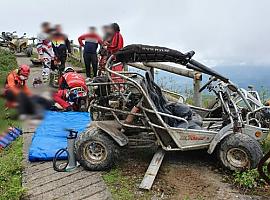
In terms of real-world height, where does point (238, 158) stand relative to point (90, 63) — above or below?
below

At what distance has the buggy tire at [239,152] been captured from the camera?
470 centimetres

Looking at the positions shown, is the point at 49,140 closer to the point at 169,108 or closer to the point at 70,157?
the point at 70,157

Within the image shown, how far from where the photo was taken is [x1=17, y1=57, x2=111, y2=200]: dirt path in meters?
4.25

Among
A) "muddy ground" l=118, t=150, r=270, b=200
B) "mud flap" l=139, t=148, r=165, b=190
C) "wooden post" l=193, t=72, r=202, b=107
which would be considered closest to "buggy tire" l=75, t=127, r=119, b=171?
"muddy ground" l=118, t=150, r=270, b=200

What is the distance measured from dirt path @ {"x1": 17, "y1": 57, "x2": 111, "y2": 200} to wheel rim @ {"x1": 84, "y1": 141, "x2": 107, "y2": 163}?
184 millimetres

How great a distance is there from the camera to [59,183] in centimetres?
459

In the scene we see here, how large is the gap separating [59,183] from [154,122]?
1.44 metres

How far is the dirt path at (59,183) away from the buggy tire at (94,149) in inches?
4.7

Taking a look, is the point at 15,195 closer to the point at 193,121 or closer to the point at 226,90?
the point at 193,121

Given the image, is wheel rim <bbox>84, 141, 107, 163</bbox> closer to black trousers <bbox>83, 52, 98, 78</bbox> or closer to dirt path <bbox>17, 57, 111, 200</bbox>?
dirt path <bbox>17, 57, 111, 200</bbox>

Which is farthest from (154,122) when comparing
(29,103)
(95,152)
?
(29,103)

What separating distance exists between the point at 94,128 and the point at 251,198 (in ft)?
7.06

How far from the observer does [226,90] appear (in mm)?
5305

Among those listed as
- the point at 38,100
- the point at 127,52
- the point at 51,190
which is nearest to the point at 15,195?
the point at 51,190
